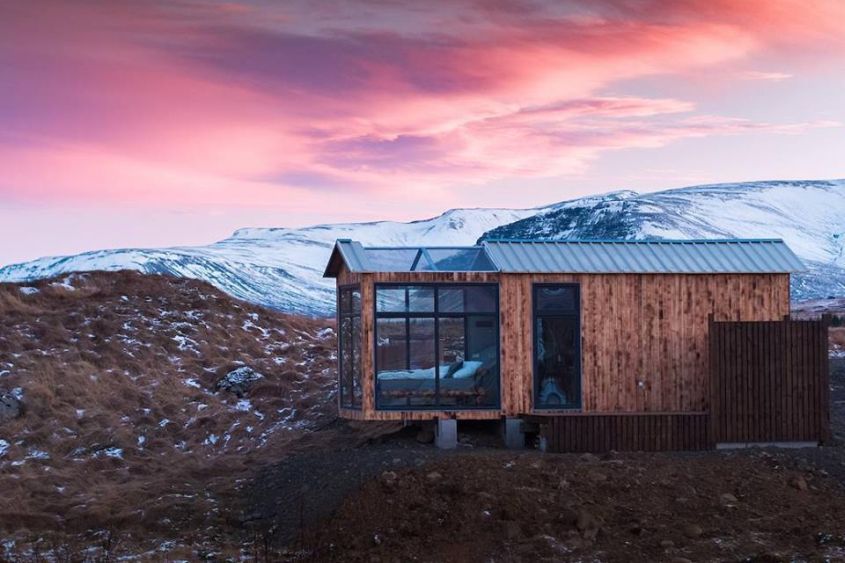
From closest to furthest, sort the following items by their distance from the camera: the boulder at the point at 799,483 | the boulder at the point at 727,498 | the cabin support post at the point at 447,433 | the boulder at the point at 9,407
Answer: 1. the boulder at the point at 727,498
2. the boulder at the point at 799,483
3. the cabin support post at the point at 447,433
4. the boulder at the point at 9,407

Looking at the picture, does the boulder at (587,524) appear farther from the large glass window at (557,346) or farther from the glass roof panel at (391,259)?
the glass roof panel at (391,259)

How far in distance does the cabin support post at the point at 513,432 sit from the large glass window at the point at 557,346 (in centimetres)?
60

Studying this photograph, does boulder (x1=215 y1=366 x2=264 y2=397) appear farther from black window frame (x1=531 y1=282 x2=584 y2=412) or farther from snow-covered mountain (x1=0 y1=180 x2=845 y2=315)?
snow-covered mountain (x1=0 y1=180 x2=845 y2=315)

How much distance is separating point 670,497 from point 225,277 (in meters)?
143

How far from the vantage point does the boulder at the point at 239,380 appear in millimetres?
30438

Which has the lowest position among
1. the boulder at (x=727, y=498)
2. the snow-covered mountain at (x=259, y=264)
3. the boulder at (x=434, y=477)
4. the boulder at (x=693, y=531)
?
the boulder at (x=693, y=531)

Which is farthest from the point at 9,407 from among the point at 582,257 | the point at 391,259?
the point at 582,257

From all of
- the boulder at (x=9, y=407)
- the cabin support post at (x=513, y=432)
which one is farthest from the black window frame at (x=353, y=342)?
the boulder at (x=9, y=407)

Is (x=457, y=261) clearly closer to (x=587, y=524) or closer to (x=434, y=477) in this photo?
(x=434, y=477)

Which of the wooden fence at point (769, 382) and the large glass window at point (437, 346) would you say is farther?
the large glass window at point (437, 346)

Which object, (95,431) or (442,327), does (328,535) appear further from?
(95,431)

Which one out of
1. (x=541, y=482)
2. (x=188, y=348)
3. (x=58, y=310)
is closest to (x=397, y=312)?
(x=541, y=482)

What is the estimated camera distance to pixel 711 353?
19703 mm

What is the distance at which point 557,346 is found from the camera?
20781 mm
